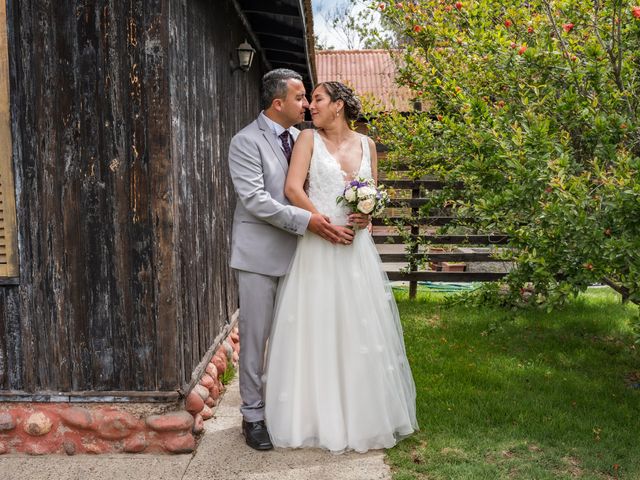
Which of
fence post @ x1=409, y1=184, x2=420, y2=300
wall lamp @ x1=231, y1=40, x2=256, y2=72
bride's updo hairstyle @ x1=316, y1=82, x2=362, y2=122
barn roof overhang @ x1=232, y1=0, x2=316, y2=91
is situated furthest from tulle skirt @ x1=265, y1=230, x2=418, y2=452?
fence post @ x1=409, y1=184, x2=420, y2=300

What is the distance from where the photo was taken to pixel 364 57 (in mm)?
21422

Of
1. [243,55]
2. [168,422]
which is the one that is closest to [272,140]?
[168,422]

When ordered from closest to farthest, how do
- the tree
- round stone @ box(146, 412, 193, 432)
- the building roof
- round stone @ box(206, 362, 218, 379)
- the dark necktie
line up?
the tree < round stone @ box(146, 412, 193, 432) < the dark necktie < round stone @ box(206, 362, 218, 379) < the building roof

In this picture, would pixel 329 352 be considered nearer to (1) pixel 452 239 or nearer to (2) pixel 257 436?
(2) pixel 257 436

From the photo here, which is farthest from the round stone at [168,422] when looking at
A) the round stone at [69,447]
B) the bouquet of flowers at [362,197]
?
the bouquet of flowers at [362,197]

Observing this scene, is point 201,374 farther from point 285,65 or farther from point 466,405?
point 285,65

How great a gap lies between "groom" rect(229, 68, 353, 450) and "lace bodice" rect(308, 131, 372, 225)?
12 cm

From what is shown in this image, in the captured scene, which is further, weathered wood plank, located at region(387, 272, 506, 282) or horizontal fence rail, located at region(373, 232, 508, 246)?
weathered wood plank, located at region(387, 272, 506, 282)

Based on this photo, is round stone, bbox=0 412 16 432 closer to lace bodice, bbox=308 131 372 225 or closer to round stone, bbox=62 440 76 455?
round stone, bbox=62 440 76 455

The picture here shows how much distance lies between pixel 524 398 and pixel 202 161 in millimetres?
2901

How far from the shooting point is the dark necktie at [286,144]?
4137 mm

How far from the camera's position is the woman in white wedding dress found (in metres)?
3.86

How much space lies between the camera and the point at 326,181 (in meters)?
3.94

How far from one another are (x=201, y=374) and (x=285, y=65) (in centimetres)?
584
